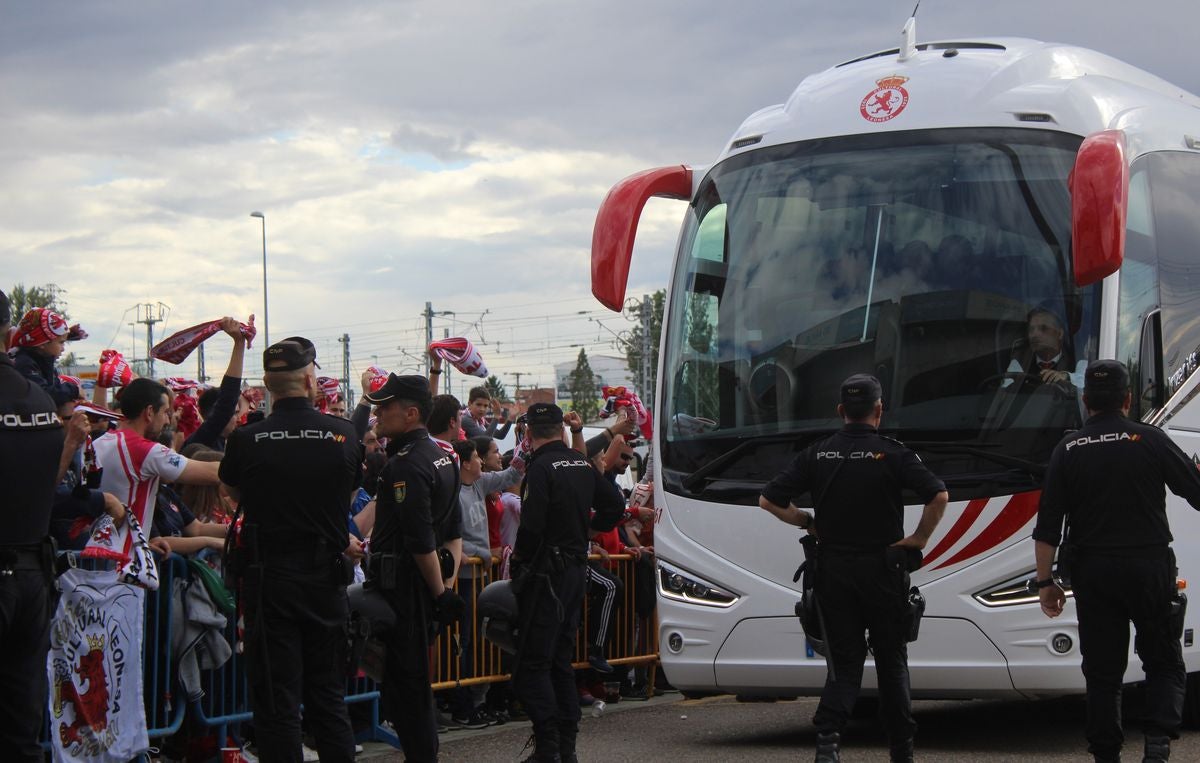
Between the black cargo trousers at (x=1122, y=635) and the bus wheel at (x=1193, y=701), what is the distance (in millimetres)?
2080

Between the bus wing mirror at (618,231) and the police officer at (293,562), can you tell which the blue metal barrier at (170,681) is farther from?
Answer: the bus wing mirror at (618,231)

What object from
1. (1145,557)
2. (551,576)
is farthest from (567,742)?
(1145,557)

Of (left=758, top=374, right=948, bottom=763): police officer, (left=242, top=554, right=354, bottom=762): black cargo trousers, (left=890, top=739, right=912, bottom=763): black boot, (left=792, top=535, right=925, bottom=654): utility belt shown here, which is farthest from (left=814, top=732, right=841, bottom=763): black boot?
(left=242, top=554, right=354, bottom=762): black cargo trousers

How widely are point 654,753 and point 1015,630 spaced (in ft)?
7.16

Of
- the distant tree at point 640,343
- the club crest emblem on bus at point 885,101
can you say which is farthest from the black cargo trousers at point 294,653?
the distant tree at point 640,343

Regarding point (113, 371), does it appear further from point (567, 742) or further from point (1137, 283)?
point (1137, 283)

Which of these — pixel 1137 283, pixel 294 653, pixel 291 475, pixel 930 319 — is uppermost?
pixel 1137 283

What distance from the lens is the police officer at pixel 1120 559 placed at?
7.11m

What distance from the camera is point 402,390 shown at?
7.32m

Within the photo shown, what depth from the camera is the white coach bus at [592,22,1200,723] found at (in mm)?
8164

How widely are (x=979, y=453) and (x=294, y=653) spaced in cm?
385

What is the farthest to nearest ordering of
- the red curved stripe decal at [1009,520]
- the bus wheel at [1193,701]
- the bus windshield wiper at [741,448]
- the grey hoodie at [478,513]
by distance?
the grey hoodie at [478,513] < the bus wheel at [1193,701] < the bus windshield wiper at [741,448] < the red curved stripe decal at [1009,520]

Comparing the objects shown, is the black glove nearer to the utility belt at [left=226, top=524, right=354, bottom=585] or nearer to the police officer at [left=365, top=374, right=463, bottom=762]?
the police officer at [left=365, top=374, right=463, bottom=762]

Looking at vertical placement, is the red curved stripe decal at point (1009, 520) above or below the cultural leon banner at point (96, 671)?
above
